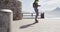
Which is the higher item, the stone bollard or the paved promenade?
the stone bollard

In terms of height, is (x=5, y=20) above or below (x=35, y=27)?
above

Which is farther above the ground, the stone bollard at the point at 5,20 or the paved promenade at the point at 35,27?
the stone bollard at the point at 5,20

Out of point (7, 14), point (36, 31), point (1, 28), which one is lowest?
point (36, 31)

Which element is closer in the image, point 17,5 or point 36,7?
point 36,7

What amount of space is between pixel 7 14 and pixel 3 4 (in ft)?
27.2

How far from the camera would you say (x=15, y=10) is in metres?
14.0

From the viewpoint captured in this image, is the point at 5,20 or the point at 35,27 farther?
the point at 35,27

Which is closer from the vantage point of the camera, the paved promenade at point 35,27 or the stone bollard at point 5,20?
the stone bollard at point 5,20

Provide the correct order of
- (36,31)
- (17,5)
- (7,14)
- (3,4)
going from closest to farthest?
(7,14)
(36,31)
(3,4)
(17,5)

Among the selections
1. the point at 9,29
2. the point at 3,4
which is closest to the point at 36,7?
the point at 3,4

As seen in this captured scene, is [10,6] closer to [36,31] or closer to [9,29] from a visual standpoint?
[36,31]

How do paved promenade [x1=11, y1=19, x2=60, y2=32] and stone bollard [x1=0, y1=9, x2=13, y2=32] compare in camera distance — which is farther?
paved promenade [x1=11, y1=19, x2=60, y2=32]

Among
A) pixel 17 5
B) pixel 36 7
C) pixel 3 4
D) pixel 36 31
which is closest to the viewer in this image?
pixel 36 31

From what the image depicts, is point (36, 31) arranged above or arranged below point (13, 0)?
below
